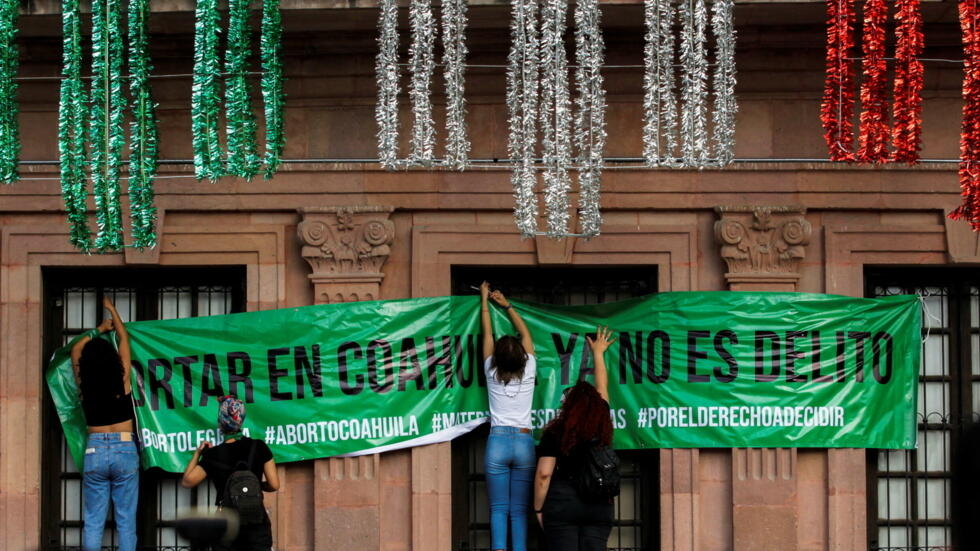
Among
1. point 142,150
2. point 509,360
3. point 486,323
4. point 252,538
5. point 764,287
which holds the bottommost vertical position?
point 252,538

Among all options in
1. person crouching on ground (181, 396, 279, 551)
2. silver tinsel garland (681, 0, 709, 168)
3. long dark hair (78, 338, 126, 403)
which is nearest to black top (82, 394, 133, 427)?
long dark hair (78, 338, 126, 403)

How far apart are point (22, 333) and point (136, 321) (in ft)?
2.93

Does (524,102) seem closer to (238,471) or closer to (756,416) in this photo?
(756,416)

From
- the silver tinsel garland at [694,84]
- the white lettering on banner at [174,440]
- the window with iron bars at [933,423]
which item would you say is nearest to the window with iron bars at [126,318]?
the white lettering on banner at [174,440]

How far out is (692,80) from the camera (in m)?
11.0

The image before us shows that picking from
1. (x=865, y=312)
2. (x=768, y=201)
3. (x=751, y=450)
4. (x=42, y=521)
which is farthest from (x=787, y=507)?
(x=42, y=521)

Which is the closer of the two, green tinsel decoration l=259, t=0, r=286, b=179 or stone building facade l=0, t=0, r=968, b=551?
green tinsel decoration l=259, t=0, r=286, b=179

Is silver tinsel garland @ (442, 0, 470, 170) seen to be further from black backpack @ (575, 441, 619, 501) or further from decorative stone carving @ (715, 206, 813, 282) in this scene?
black backpack @ (575, 441, 619, 501)

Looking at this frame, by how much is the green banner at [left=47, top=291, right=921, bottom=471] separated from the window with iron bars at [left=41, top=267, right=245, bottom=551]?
0.48 metres

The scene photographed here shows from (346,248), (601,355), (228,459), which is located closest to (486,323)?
(601,355)

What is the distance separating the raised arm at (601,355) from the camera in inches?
454

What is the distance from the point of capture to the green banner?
38.9 ft

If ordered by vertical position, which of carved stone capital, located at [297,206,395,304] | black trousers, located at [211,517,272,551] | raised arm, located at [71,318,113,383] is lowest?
black trousers, located at [211,517,272,551]

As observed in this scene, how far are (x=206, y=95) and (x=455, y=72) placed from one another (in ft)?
6.04
